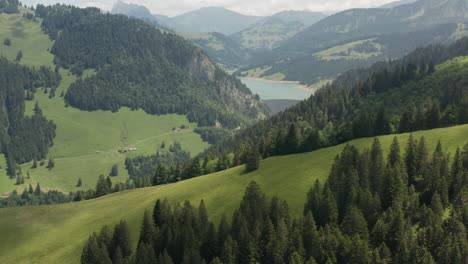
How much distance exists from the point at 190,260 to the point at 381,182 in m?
39.8

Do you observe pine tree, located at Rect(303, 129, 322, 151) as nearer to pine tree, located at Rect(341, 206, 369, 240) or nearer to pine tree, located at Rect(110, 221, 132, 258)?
pine tree, located at Rect(341, 206, 369, 240)

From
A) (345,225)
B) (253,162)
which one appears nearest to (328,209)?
(345,225)

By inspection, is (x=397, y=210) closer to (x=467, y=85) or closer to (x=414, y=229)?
(x=414, y=229)

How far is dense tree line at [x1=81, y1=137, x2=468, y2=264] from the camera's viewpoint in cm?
6244

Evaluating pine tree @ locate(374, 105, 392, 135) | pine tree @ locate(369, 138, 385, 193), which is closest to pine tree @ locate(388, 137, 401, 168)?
pine tree @ locate(369, 138, 385, 193)

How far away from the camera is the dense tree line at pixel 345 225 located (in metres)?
62.4

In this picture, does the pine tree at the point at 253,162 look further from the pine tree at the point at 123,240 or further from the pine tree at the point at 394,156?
the pine tree at the point at 123,240

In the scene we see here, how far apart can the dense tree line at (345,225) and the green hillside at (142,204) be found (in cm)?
736

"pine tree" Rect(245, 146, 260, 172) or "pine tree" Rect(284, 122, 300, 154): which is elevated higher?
"pine tree" Rect(284, 122, 300, 154)

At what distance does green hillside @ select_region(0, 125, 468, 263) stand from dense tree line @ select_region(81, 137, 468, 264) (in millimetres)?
7357

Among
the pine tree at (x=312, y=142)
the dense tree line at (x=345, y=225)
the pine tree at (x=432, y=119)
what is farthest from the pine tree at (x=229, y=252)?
the pine tree at (x=432, y=119)

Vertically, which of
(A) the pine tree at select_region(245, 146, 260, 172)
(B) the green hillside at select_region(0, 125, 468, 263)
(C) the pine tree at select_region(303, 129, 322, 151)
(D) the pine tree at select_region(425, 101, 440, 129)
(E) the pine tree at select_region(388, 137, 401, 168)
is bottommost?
(B) the green hillside at select_region(0, 125, 468, 263)

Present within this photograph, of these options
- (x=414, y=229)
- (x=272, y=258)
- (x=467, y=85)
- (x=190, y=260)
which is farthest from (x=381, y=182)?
(x=467, y=85)

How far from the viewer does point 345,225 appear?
70625 millimetres
